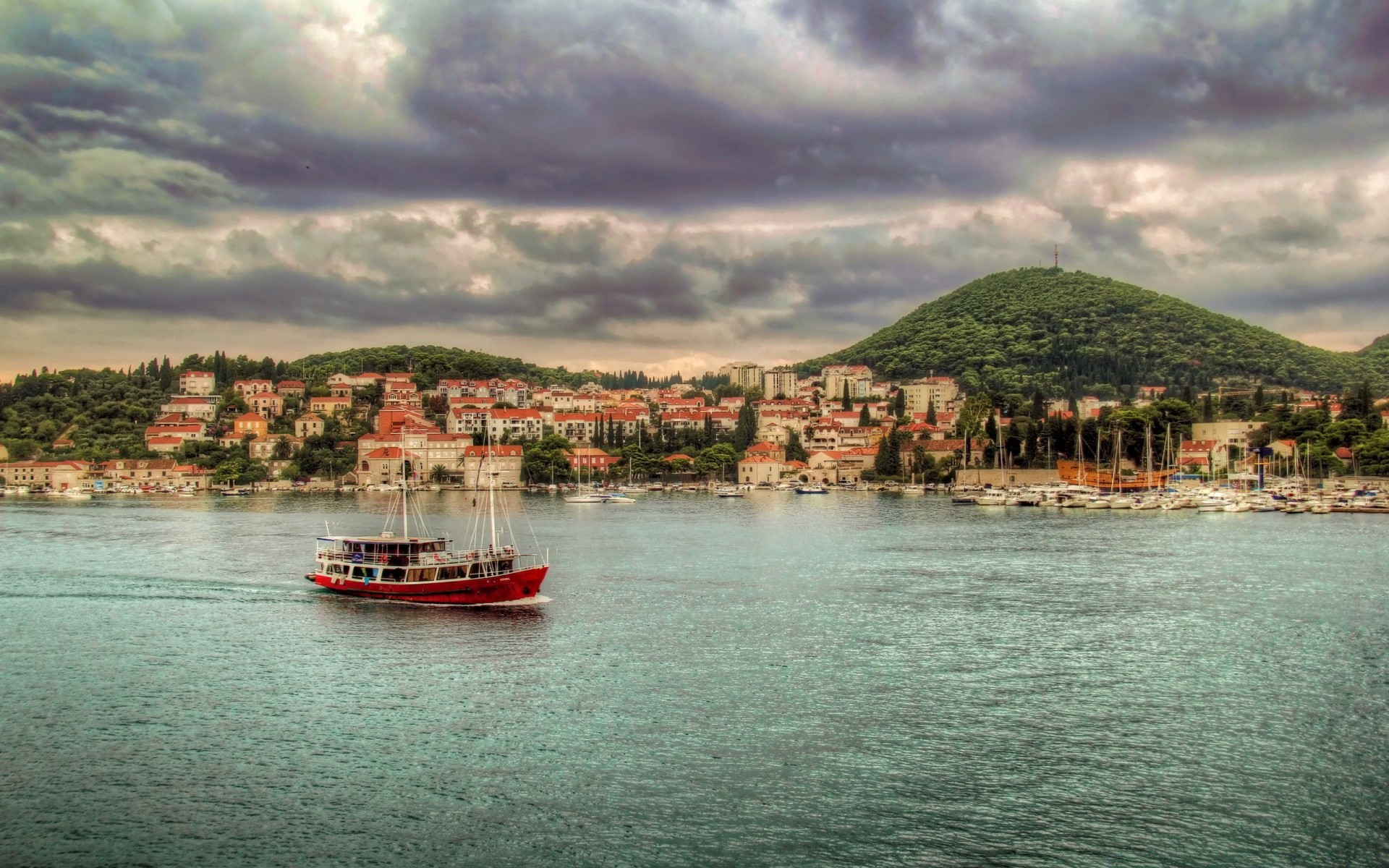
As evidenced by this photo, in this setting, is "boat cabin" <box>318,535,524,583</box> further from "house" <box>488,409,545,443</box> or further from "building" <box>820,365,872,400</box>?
"building" <box>820,365,872,400</box>

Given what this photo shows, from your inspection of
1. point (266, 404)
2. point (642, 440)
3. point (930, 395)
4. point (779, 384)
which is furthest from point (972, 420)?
point (266, 404)

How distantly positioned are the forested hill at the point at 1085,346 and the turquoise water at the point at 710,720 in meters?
119

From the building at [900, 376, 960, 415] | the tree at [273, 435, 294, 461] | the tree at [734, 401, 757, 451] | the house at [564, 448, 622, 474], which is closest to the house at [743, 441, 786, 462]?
the tree at [734, 401, 757, 451]

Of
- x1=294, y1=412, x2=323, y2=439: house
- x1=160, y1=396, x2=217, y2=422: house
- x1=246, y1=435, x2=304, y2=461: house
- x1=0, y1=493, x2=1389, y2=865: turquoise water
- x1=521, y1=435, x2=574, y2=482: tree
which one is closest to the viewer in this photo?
x1=0, y1=493, x2=1389, y2=865: turquoise water

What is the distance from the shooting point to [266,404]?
110m

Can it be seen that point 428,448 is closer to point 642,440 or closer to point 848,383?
point 642,440

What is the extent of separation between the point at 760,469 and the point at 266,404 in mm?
53758

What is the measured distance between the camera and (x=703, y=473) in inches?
3770

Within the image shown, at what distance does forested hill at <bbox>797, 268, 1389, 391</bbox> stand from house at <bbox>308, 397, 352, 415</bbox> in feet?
271

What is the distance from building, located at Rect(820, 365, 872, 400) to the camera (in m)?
139

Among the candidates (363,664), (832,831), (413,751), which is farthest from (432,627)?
(832,831)

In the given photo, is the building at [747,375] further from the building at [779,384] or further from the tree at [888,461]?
the tree at [888,461]

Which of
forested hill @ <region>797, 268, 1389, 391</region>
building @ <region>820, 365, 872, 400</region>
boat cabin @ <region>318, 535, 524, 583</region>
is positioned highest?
forested hill @ <region>797, 268, 1389, 391</region>

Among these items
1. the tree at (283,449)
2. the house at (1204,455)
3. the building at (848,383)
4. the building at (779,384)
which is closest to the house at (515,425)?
the tree at (283,449)
